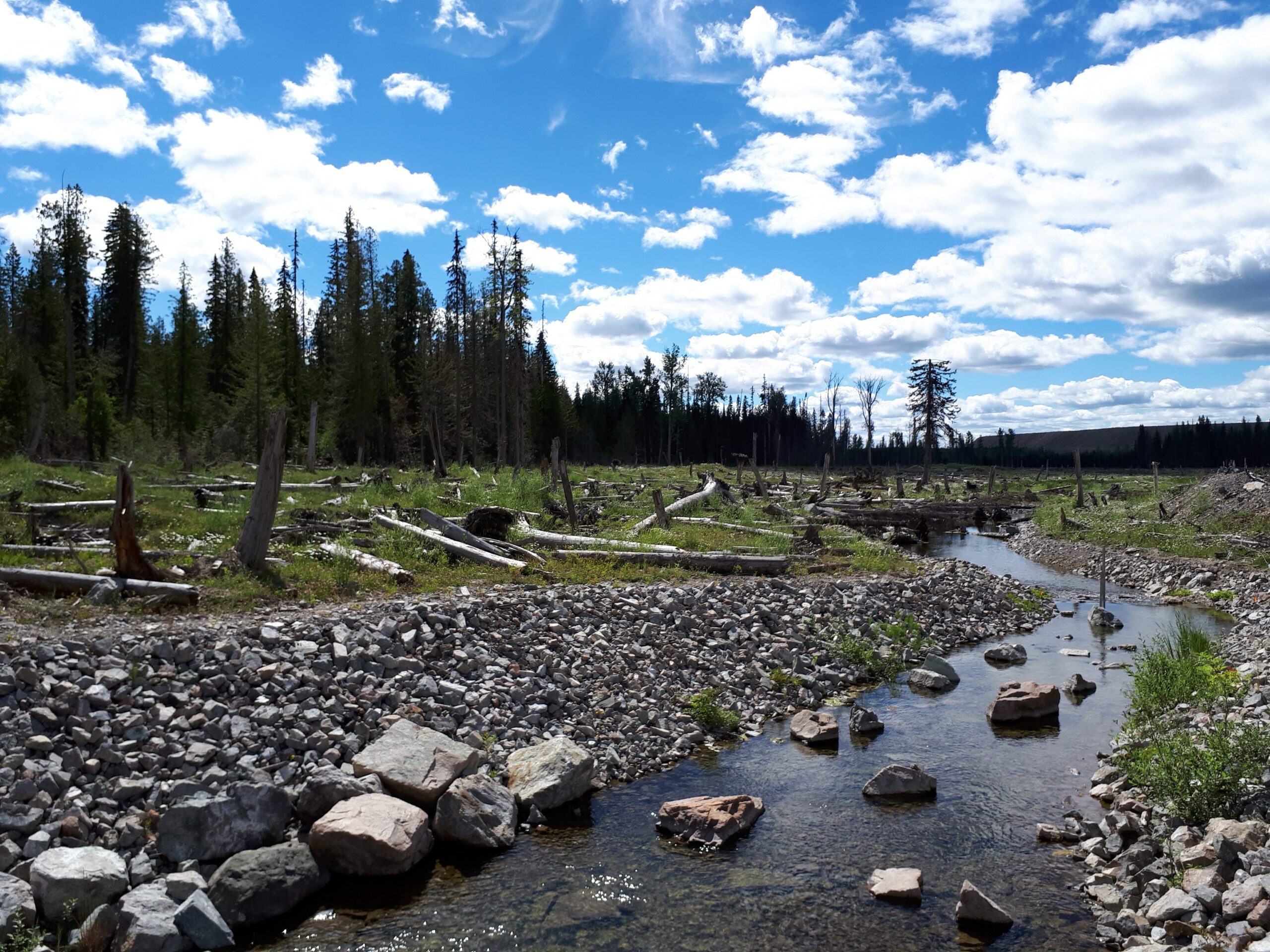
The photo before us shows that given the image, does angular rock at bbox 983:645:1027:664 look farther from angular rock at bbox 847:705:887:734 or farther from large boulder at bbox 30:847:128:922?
large boulder at bbox 30:847:128:922

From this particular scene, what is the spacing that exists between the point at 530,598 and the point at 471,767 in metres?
4.35

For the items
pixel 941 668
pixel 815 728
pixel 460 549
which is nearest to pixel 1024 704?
pixel 941 668

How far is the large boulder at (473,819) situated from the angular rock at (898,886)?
303 cm

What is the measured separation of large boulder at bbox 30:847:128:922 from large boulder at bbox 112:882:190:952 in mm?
169

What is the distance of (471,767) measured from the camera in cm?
742

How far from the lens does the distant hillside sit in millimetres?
128750

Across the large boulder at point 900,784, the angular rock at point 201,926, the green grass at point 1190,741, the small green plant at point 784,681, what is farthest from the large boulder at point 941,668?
the angular rock at point 201,926

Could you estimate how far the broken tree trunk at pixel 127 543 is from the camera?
10414 mm

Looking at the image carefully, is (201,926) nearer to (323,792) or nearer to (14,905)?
(14,905)

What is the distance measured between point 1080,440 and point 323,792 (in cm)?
16583

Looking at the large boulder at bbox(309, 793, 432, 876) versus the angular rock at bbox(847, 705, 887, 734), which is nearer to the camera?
the large boulder at bbox(309, 793, 432, 876)

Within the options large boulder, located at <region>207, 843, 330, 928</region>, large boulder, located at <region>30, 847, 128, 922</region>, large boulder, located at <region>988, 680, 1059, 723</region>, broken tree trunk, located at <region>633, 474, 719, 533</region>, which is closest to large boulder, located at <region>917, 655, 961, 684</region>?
large boulder, located at <region>988, 680, 1059, 723</region>

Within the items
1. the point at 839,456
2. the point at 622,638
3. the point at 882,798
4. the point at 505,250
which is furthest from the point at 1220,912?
the point at 839,456

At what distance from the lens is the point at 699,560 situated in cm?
1655
